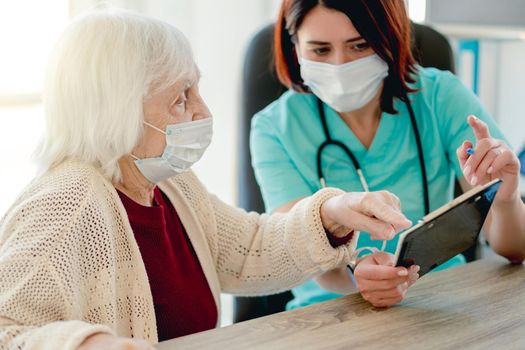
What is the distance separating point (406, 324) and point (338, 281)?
429 millimetres

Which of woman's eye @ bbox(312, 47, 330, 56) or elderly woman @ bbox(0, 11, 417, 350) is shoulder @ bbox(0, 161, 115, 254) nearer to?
elderly woman @ bbox(0, 11, 417, 350)

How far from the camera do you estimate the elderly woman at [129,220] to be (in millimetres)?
937

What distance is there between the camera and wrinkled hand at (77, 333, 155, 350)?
32.6 inches

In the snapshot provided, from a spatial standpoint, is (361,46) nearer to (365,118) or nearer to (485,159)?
(365,118)

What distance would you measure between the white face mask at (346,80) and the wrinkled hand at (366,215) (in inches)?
14.4

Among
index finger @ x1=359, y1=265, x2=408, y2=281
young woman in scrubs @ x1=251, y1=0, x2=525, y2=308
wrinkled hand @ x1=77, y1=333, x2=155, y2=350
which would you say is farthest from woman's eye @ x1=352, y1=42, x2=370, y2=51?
wrinkled hand @ x1=77, y1=333, x2=155, y2=350

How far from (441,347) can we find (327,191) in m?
0.37

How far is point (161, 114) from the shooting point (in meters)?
1.13

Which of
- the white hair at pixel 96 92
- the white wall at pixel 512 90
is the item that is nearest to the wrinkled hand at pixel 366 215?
the white hair at pixel 96 92

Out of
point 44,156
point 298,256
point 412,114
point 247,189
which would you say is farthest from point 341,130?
point 44,156

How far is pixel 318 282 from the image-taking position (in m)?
1.50

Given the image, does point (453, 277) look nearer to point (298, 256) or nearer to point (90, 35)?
point (298, 256)

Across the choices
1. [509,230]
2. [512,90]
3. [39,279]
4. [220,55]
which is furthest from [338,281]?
[512,90]

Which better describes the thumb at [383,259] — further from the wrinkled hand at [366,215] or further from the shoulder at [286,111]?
the shoulder at [286,111]
